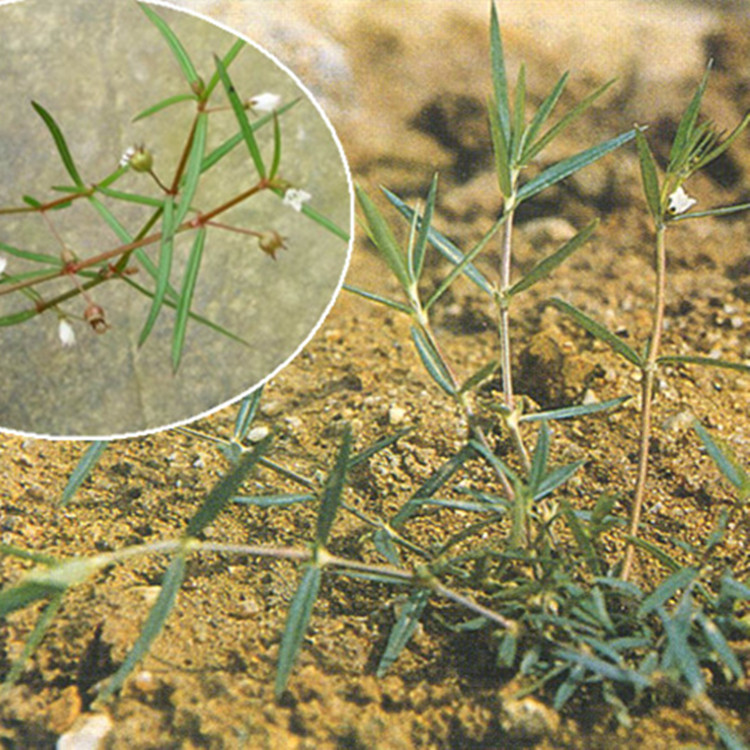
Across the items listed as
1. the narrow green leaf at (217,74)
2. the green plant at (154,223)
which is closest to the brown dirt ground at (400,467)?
the green plant at (154,223)

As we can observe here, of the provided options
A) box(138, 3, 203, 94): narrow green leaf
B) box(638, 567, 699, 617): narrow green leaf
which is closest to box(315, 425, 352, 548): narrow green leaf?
box(638, 567, 699, 617): narrow green leaf

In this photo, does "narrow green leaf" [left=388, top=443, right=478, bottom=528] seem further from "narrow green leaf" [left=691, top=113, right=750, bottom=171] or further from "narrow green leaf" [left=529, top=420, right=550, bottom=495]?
"narrow green leaf" [left=691, top=113, right=750, bottom=171]

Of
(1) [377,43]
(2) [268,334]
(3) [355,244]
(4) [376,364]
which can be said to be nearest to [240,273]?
(2) [268,334]

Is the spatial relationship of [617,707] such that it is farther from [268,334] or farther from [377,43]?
[377,43]

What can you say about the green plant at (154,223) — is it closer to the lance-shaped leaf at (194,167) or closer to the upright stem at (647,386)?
the lance-shaped leaf at (194,167)

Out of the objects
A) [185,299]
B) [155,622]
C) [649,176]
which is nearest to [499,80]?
[649,176]

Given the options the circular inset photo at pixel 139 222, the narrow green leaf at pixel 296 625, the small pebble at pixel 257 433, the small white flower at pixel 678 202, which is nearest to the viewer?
the narrow green leaf at pixel 296 625
